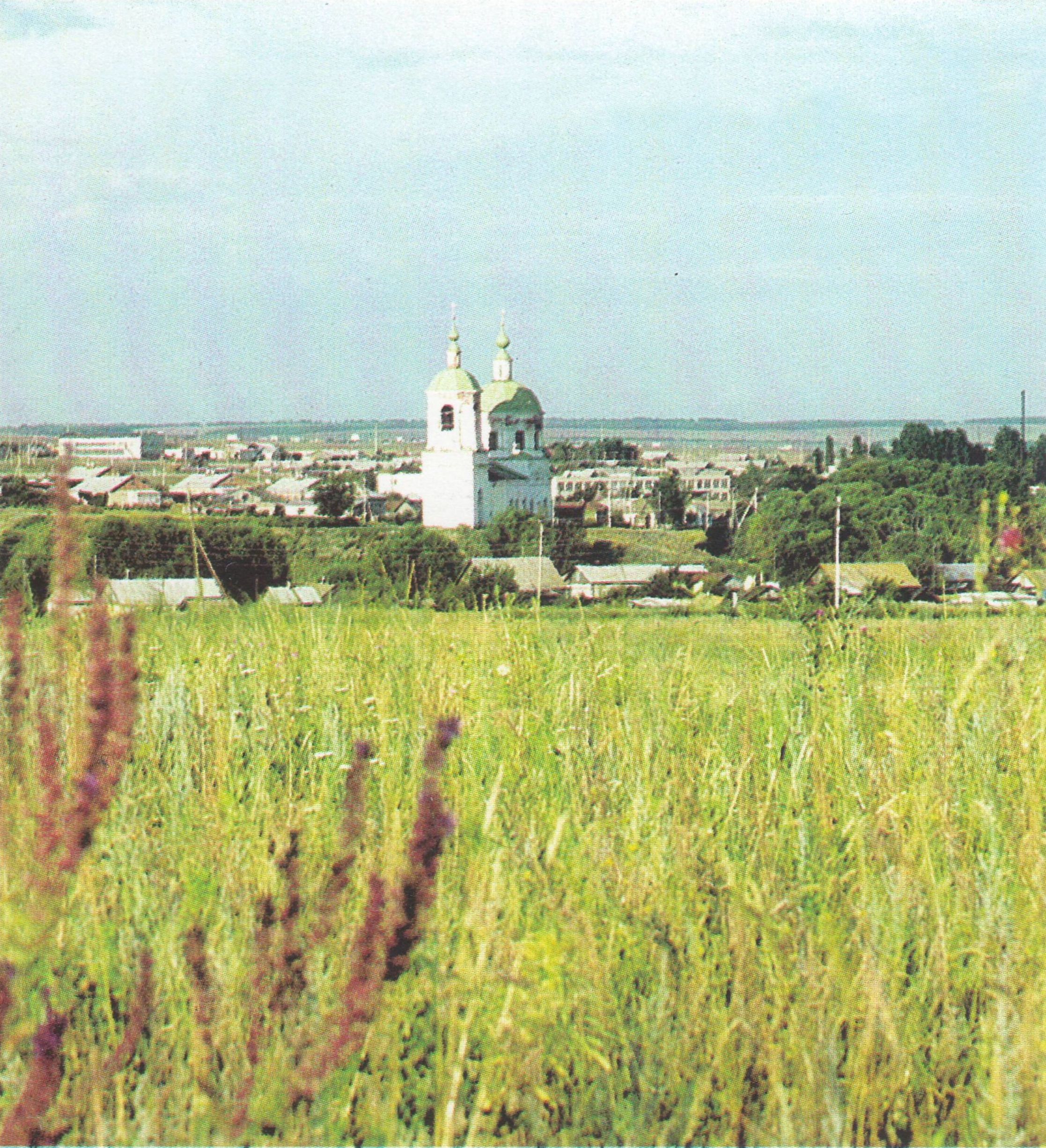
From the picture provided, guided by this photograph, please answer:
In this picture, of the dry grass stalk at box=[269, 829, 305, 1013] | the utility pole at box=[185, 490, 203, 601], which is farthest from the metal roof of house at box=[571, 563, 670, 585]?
the dry grass stalk at box=[269, 829, 305, 1013]

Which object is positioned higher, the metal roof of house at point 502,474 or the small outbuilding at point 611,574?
the metal roof of house at point 502,474

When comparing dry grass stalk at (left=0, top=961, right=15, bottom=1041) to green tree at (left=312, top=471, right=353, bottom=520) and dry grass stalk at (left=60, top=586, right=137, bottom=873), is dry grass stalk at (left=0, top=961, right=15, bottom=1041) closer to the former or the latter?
dry grass stalk at (left=60, top=586, right=137, bottom=873)

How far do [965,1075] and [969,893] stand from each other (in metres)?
0.40

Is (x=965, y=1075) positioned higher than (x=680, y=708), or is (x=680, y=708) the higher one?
(x=680, y=708)

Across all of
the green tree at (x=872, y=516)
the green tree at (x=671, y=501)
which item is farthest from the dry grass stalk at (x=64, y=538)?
the green tree at (x=671, y=501)

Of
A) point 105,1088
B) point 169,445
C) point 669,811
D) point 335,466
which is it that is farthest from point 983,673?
point 335,466

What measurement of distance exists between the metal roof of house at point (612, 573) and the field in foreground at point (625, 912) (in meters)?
42.1

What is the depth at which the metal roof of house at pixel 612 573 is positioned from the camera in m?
48.9

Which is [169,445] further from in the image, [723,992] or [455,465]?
[455,465]

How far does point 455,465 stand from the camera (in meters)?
90.9

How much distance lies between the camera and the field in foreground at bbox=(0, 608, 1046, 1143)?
1814 mm

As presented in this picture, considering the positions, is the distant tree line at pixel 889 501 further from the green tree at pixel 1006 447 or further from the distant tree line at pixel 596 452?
the distant tree line at pixel 596 452

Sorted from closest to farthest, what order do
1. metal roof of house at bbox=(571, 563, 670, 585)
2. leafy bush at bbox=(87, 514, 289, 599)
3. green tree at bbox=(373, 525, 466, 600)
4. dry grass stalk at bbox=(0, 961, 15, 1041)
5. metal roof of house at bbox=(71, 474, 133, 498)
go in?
1. dry grass stalk at bbox=(0, 961, 15, 1041)
2. metal roof of house at bbox=(71, 474, 133, 498)
3. green tree at bbox=(373, 525, 466, 600)
4. leafy bush at bbox=(87, 514, 289, 599)
5. metal roof of house at bbox=(571, 563, 670, 585)

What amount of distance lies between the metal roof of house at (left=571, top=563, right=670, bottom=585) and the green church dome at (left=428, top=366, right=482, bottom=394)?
39.8 m
